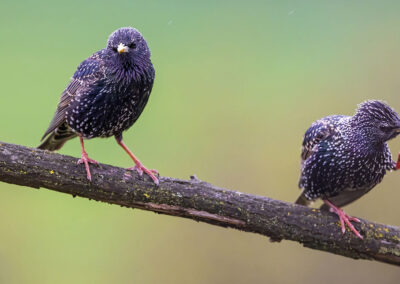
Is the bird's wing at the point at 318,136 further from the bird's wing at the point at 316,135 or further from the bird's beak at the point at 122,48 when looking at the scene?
the bird's beak at the point at 122,48

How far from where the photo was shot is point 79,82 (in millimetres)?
4559

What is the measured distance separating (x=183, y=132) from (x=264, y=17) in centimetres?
233

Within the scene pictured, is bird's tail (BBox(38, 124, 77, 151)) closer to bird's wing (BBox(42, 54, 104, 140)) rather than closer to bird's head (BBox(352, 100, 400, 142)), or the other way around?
bird's wing (BBox(42, 54, 104, 140))

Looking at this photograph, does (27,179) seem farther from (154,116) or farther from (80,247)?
(154,116)

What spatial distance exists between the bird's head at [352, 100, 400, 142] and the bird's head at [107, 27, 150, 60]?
166cm

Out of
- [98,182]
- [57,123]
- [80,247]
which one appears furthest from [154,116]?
[98,182]

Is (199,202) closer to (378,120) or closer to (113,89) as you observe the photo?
(113,89)

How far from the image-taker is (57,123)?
4641mm

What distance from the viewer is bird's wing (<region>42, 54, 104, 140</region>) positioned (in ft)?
14.6

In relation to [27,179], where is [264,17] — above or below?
above

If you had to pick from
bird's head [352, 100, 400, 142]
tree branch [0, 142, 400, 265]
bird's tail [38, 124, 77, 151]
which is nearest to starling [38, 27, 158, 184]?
tree branch [0, 142, 400, 265]

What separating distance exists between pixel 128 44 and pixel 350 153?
5.95 feet

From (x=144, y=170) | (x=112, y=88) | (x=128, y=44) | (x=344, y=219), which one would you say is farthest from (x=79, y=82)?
(x=344, y=219)

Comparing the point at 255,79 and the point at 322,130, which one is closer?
the point at 322,130
